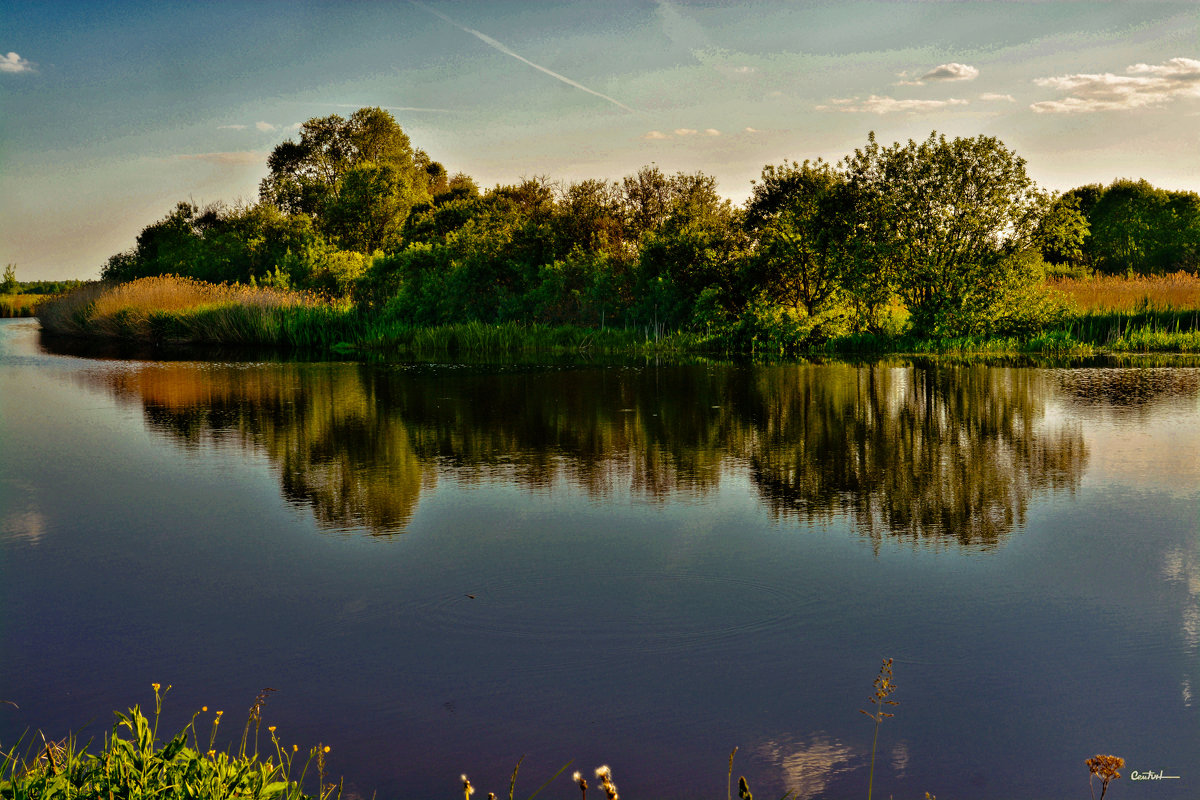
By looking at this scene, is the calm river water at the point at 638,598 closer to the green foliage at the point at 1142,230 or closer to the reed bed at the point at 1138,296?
the reed bed at the point at 1138,296

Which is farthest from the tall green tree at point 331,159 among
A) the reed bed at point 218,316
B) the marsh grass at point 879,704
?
the marsh grass at point 879,704

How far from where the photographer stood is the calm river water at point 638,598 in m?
4.24

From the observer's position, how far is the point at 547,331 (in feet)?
105

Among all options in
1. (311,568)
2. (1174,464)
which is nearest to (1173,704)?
(311,568)

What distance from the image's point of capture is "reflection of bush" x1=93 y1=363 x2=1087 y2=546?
350 inches

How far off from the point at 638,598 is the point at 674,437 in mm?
6483

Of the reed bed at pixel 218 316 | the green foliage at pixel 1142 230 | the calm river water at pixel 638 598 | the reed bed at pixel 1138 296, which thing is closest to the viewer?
the calm river water at pixel 638 598

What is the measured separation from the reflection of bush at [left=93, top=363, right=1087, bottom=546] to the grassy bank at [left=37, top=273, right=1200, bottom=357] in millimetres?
7882

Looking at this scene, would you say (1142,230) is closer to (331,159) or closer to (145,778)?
(331,159)

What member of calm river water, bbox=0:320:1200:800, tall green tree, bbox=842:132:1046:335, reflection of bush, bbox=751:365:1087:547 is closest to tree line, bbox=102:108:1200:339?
tall green tree, bbox=842:132:1046:335

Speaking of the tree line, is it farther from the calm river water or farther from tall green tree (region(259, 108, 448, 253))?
tall green tree (region(259, 108, 448, 253))

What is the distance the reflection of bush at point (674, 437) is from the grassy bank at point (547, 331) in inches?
310

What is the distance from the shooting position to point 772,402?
52.2 feet

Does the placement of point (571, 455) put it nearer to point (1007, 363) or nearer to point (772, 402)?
point (772, 402)
